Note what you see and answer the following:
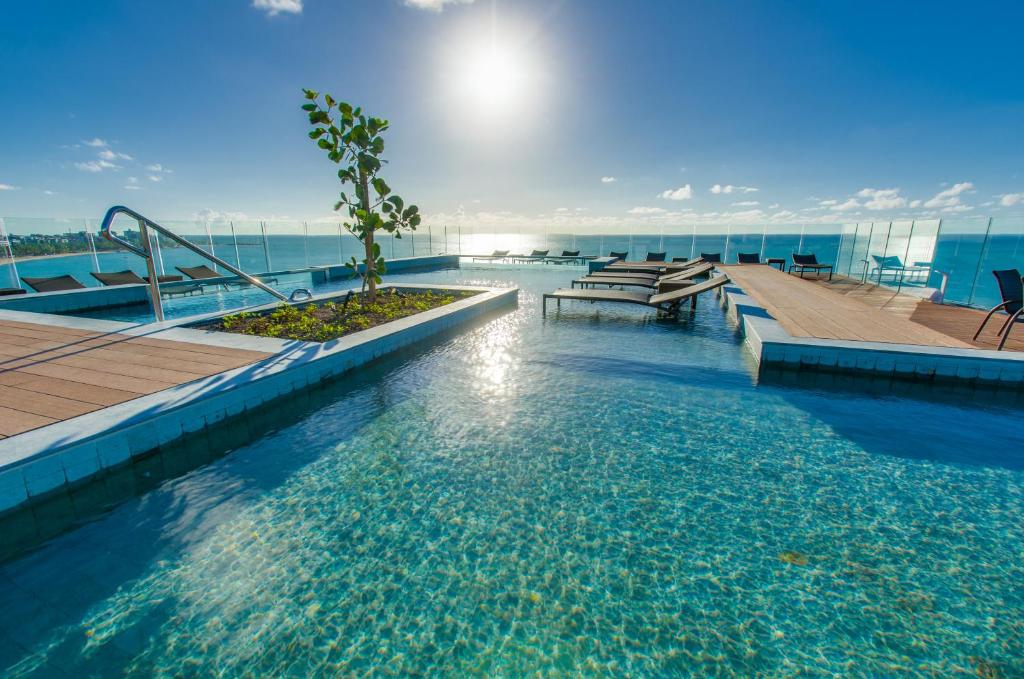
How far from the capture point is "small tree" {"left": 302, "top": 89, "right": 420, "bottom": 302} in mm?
6508

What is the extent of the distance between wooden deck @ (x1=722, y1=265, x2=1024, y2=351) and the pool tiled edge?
0.29 meters

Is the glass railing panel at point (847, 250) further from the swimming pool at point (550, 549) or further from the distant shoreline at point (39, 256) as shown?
the distant shoreline at point (39, 256)

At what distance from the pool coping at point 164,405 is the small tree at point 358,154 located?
1983mm

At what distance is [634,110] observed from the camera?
16.6 metres

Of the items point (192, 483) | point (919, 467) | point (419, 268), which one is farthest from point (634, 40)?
point (192, 483)

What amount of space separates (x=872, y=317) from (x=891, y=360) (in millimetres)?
1929

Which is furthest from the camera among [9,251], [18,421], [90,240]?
[90,240]

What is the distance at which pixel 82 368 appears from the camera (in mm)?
3787

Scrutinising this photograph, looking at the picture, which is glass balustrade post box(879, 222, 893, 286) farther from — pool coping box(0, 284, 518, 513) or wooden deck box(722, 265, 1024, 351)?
pool coping box(0, 284, 518, 513)

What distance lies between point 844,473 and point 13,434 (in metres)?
5.64

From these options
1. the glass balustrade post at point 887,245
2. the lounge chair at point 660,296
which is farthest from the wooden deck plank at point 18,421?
the glass balustrade post at point 887,245

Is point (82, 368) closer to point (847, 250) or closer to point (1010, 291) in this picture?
point (1010, 291)

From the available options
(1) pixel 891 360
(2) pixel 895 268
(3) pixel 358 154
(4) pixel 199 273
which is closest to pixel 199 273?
(4) pixel 199 273

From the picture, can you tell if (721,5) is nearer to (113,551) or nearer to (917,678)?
(917,678)
